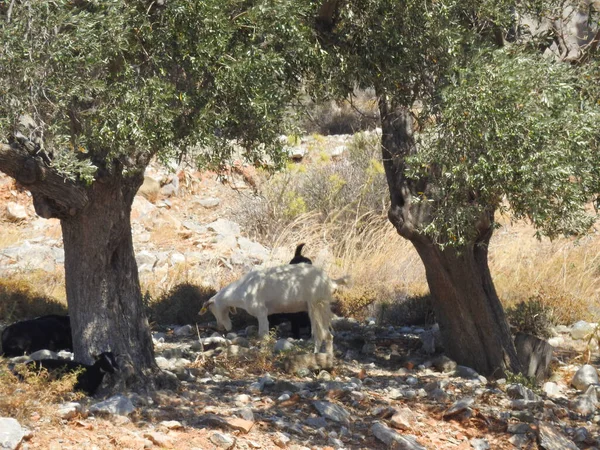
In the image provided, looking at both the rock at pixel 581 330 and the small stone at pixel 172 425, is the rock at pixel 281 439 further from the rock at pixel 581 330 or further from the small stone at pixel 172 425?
the rock at pixel 581 330

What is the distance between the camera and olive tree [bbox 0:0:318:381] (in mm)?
6297

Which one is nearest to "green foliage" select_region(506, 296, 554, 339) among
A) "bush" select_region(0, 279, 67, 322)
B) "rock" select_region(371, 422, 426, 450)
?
"rock" select_region(371, 422, 426, 450)

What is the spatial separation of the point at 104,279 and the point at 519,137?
395cm

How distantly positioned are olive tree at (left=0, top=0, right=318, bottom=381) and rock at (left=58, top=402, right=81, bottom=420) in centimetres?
170

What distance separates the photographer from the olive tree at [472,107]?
6.97 metres

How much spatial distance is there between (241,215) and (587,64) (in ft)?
38.2

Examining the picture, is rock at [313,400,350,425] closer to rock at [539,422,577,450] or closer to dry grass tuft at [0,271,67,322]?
rock at [539,422,577,450]

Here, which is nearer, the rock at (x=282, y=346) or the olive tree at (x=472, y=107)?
the olive tree at (x=472, y=107)

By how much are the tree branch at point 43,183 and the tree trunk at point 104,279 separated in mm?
272

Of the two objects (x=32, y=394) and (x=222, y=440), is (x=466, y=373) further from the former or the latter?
(x=32, y=394)

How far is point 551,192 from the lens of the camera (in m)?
7.25

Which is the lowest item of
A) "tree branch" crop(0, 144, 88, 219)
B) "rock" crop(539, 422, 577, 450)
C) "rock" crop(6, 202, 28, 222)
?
"rock" crop(539, 422, 577, 450)

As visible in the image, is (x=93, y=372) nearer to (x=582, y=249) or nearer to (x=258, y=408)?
(x=258, y=408)

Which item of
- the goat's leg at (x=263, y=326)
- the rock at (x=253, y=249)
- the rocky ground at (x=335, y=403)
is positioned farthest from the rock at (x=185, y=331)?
the rock at (x=253, y=249)
